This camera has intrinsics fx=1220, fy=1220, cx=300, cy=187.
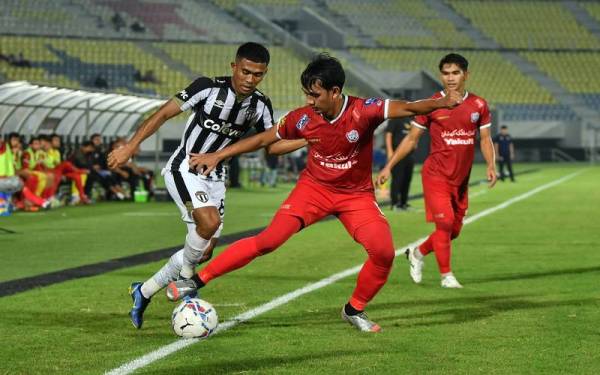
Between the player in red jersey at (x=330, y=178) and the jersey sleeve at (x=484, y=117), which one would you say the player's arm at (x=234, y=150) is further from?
the jersey sleeve at (x=484, y=117)

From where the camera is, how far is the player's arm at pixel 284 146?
8.71 metres

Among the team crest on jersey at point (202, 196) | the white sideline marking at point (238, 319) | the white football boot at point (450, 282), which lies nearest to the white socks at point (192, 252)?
the team crest on jersey at point (202, 196)

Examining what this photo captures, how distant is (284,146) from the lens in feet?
28.7

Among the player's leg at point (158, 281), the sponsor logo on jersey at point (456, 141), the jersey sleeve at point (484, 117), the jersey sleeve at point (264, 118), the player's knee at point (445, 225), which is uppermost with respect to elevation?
the jersey sleeve at point (264, 118)

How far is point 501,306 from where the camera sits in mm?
9812

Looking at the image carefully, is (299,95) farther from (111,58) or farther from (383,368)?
(383,368)

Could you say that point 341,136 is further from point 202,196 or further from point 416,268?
point 416,268

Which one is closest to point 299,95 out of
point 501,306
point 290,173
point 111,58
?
point 111,58

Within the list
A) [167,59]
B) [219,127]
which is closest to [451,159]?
[219,127]

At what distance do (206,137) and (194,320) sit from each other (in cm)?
179

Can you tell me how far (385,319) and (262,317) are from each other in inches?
36.2

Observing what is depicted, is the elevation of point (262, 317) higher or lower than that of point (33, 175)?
higher

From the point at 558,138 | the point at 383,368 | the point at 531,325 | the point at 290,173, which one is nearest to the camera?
the point at 383,368

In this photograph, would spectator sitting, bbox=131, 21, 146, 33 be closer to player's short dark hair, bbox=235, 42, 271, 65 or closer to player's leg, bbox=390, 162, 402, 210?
player's leg, bbox=390, 162, 402, 210
